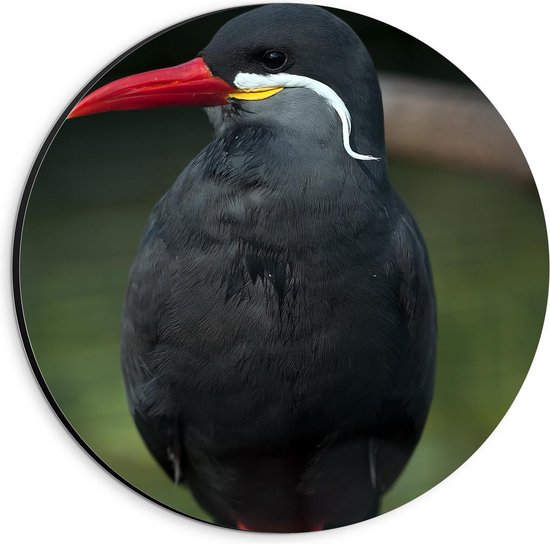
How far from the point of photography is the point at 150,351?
1522 mm

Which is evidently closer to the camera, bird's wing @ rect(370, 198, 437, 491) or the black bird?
the black bird

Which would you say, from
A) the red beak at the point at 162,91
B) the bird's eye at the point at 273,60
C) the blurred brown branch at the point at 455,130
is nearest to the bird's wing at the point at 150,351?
the red beak at the point at 162,91

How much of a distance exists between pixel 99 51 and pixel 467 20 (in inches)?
27.3

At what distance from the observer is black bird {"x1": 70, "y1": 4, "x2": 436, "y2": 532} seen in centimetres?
143

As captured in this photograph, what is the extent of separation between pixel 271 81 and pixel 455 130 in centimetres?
40

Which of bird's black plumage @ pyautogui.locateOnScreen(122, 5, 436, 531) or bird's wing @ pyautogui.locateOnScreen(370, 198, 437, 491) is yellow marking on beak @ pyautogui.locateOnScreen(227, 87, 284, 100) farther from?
bird's wing @ pyautogui.locateOnScreen(370, 198, 437, 491)

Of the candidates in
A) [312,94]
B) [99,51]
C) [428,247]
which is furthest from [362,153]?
[99,51]

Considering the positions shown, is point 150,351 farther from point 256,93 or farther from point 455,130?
point 455,130

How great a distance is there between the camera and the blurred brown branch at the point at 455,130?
62.1 inches

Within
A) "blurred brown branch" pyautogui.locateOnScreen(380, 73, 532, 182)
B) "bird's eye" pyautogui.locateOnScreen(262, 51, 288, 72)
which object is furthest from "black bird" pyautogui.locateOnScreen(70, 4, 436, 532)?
"blurred brown branch" pyautogui.locateOnScreen(380, 73, 532, 182)

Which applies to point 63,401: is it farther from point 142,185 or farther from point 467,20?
point 467,20

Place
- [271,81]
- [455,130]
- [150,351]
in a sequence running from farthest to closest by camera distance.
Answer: [455,130]
[150,351]
[271,81]

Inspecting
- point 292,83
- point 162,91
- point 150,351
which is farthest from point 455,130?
point 150,351

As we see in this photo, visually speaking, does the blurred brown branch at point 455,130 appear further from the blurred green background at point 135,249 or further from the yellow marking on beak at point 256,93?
the yellow marking on beak at point 256,93
